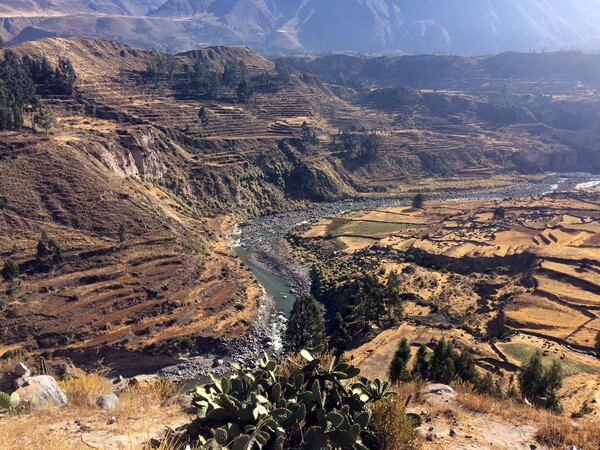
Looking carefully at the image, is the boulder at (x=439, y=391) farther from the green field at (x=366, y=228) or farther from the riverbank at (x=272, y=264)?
the green field at (x=366, y=228)

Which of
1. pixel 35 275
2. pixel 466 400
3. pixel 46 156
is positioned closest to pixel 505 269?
pixel 466 400

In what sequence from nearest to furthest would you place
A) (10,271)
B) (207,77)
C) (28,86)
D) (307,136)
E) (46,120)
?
(10,271), (46,120), (28,86), (307,136), (207,77)

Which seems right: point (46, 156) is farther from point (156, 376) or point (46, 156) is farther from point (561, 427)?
point (561, 427)

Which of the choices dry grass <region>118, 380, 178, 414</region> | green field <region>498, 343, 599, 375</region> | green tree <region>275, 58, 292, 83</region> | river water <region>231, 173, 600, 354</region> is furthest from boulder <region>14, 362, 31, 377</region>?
green tree <region>275, 58, 292, 83</region>

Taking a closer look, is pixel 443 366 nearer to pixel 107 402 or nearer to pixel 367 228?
pixel 107 402

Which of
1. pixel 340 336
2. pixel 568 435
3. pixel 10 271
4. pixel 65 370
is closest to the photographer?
pixel 568 435

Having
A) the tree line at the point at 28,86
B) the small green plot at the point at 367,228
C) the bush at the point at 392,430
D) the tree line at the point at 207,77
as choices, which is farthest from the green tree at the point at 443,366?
the tree line at the point at 207,77

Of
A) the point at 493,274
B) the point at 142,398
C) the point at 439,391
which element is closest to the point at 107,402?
the point at 142,398
